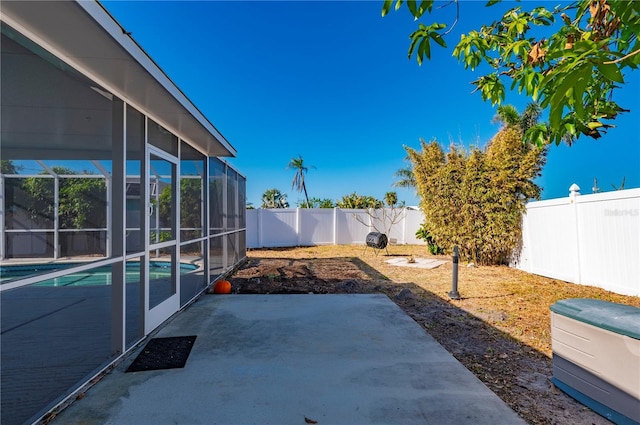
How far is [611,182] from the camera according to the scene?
9469 millimetres

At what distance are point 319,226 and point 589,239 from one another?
10.2 m

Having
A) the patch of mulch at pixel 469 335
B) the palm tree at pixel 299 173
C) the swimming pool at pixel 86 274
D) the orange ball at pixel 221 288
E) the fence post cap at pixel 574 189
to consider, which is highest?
the palm tree at pixel 299 173

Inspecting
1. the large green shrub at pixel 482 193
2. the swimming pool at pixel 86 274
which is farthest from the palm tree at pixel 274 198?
the swimming pool at pixel 86 274

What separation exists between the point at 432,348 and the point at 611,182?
403 inches

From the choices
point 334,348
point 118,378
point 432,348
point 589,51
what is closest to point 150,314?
point 118,378

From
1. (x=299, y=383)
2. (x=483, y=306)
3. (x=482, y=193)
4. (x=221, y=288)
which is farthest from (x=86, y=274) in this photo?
(x=482, y=193)

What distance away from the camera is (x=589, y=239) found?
603cm

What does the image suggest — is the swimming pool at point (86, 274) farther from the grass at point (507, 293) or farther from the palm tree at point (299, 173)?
the palm tree at point (299, 173)

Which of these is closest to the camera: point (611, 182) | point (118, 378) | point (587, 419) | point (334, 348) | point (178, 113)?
point (587, 419)

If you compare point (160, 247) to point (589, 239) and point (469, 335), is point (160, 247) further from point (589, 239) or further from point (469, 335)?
point (589, 239)

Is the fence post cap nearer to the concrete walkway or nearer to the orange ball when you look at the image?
the concrete walkway

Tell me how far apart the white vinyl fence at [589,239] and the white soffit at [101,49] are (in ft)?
23.3

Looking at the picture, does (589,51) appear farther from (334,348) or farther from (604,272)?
(604,272)

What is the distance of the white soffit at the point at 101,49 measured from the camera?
1736mm
